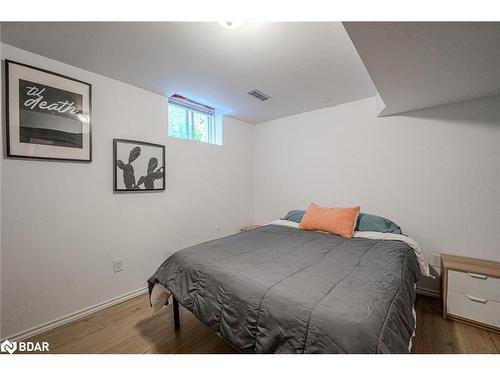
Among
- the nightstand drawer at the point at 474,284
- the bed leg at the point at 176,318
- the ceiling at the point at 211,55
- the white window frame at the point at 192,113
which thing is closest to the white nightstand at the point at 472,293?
the nightstand drawer at the point at 474,284

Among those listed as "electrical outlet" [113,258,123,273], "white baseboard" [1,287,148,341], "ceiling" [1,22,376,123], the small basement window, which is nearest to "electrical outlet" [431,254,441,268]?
"ceiling" [1,22,376,123]

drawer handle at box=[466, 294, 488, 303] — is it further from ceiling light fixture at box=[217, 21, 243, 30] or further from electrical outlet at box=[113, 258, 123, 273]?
electrical outlet at box=[113, 258, 123, 273]

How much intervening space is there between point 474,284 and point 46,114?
3.72 m

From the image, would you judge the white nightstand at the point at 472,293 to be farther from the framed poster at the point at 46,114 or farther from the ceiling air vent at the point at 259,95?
the framed poster at the point at 46,114

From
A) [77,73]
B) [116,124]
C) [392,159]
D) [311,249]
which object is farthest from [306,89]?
[77,73]

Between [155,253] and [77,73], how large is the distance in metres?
1.92

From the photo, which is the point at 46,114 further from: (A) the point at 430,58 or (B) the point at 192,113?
(A) the point at 430,58

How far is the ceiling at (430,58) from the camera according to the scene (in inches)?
40.8

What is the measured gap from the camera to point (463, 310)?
1.73 metres

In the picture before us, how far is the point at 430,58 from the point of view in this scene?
129 cm

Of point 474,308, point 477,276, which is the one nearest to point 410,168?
point 477,276

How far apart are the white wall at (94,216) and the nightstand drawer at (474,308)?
8.68 feet

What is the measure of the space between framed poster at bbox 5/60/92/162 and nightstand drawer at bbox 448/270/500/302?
337 centimetres
